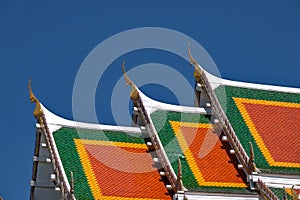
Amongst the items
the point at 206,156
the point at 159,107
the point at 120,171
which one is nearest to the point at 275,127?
the point at 206,156

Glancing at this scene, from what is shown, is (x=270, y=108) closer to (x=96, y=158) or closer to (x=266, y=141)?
(x=266, y=141)

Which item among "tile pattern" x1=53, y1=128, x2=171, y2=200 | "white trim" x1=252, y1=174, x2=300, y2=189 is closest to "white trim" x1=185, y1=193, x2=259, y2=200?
"white trim" x1=252, y1=174, x2=300, y2=189

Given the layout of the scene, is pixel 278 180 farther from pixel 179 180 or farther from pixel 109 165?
pixel 109 165

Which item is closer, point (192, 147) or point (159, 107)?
point (192, 147)

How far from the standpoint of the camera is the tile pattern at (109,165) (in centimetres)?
4262

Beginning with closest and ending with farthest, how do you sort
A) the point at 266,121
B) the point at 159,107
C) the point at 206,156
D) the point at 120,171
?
the point at 120,171, the point at 206,156, the point at 266,121, the point at 159,107

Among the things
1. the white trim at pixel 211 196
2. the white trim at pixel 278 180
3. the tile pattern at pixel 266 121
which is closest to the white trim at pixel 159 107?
the tile pattern at pixel 266 121

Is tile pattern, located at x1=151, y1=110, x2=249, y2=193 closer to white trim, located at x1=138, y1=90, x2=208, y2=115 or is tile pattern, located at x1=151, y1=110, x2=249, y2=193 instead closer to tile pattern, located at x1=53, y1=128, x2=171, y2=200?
white trim, located at x1=138, y1=90, x2=208, y2=115

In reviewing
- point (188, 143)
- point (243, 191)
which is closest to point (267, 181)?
point (243, 191)

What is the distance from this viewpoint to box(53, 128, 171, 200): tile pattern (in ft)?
140

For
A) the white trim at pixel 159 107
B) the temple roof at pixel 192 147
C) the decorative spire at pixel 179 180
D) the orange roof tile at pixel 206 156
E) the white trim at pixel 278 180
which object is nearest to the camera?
the decorative spire at pixel 179 180

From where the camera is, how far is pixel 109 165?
44.2 m

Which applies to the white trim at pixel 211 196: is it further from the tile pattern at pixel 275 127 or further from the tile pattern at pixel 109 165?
the tile pattern at pixel 275 127

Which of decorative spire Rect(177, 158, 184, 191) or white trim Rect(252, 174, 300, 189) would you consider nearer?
decorative spire Rect(177, 158, 184, 191)
